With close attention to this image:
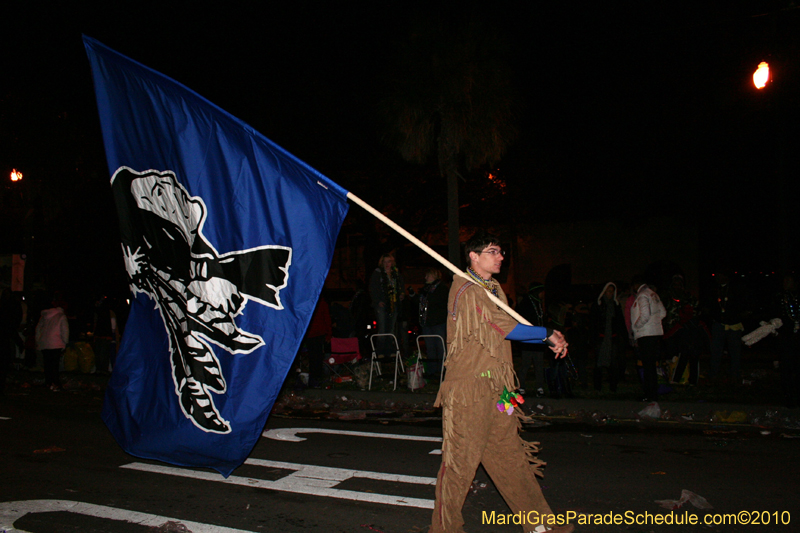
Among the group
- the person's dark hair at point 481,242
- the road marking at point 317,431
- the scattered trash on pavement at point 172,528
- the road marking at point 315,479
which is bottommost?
the scattered trash on pavement at point 172,528

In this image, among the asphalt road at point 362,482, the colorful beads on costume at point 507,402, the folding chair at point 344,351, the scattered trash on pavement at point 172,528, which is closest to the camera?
the colorful beads on costume at point 507,402

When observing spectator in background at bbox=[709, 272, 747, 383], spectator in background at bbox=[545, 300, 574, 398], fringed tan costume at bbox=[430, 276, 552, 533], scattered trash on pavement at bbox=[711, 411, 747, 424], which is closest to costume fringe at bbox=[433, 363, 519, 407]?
fringed tan costume at bbox=[430, 276, 552, 533]

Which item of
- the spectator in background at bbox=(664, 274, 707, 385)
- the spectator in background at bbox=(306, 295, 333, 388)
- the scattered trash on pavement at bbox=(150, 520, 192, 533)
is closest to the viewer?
the scattered trash on pavement at bbox=(150, 520, 192, 533)

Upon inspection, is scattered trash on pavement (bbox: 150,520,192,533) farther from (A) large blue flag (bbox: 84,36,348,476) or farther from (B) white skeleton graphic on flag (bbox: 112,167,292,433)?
(B) white skeleton graphic on flag (bbox: 112,167,292,433)

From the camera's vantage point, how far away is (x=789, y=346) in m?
8.37

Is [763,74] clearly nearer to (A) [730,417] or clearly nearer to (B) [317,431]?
(A) [730,417]

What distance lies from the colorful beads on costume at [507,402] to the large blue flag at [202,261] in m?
1.43

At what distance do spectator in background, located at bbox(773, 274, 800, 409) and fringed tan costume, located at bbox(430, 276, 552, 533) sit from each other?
18.9ft

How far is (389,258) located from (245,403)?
26.9 feet

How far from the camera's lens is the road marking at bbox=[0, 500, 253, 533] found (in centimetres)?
452

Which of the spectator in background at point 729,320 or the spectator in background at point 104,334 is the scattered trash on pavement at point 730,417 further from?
the spectator in background at point 104,334

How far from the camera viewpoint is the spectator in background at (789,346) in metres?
8.16

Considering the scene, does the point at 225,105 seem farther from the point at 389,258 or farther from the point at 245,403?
the point at 245,403

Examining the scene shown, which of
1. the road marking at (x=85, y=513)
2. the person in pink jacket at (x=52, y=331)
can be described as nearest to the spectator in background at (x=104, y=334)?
the person in pink jacket at (x=52, y=331)
